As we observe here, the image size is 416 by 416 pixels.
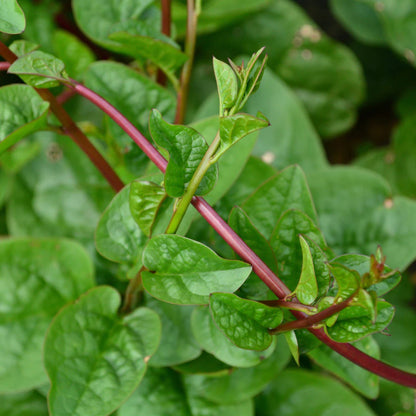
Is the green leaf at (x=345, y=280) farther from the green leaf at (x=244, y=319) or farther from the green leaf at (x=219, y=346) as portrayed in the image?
the green leaf at (x=219, y=346)

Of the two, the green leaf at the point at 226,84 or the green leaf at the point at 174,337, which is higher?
the green leaf at the point at 226,84

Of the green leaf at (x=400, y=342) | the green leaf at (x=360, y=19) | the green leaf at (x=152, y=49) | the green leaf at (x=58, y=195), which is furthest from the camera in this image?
the green leaf at (x=360, y=19)

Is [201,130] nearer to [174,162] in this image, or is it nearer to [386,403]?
[174,162]

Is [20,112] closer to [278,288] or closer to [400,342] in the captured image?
[278,288]

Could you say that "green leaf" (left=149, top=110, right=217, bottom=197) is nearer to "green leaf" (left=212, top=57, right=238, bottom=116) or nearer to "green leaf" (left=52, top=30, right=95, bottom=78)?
"green leaf" (left=212, top=57, right=238, bottom=116)

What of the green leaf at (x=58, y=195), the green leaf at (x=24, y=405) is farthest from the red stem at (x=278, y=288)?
the green leaf at (x=24, y=405)

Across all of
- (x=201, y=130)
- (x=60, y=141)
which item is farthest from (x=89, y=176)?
(x=201, y=130)

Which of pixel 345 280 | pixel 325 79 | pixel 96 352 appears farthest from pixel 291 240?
pixel 325 79
